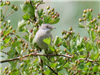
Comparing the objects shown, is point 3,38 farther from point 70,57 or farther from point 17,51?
point 70,57

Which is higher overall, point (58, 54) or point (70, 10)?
point (70, 10)

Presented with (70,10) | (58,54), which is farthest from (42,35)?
(70,10)

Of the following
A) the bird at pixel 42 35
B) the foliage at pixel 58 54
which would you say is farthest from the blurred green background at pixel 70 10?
the foliage at pixel 58 54

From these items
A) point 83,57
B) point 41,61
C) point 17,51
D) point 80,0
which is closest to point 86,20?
point 83,57

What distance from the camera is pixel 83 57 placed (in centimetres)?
239

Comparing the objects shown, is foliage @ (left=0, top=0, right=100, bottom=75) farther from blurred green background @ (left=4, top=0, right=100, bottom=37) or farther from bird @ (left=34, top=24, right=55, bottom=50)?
blurred green background @ (left=4, top=0, right=100, bottom=37)

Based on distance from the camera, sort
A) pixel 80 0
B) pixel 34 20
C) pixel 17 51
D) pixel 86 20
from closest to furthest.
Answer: pixel 17 51 < pixel 86 20 < pixel 34 20 < pixel 80 0

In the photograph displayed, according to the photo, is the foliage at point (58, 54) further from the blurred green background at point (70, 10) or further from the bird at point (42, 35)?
the blurred green background at point (70, 10)

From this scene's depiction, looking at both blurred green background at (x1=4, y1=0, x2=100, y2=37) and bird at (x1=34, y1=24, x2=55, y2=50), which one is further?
blurred green background at (x1=4, y1=0, x2=100, y2=37)

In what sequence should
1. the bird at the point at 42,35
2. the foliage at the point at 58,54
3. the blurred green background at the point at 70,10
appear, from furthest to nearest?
the blurred green background at the point at 70,10, the bird at the point at 42,35, the foliage at the point at 58,54

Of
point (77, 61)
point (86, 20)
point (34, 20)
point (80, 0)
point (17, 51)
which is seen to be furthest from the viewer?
point (80, 0)

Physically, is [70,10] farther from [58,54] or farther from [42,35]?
[58,54]

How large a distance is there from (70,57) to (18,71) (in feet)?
2.15

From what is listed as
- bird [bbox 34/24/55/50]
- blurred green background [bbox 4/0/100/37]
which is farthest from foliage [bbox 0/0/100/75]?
blurred green background [bbox 4/0/100/37]
